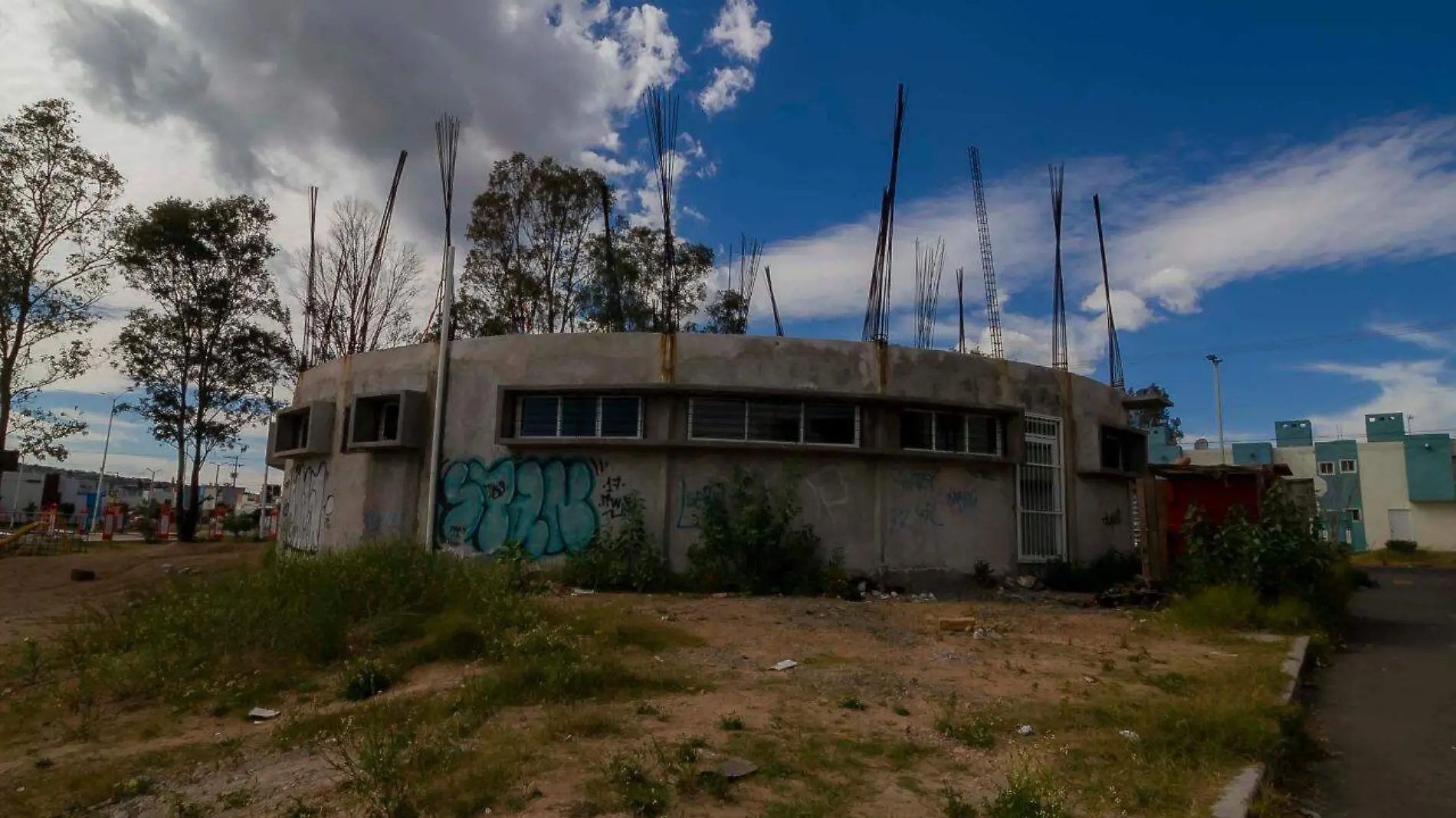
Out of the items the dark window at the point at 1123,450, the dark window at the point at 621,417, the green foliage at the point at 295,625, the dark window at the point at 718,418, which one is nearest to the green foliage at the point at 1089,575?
the dark window at the point at 1123,450

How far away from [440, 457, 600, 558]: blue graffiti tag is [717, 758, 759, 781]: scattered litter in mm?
7356

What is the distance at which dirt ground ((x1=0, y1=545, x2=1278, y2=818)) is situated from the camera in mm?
4184

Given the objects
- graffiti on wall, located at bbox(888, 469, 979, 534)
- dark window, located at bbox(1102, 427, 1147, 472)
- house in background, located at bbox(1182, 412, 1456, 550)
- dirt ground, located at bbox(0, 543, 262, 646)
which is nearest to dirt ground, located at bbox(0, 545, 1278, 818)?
graffiti on wall, located at bbox(888, 469, 979, 534)

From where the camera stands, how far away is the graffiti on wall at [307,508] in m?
13.9

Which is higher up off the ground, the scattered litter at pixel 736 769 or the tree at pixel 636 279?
the tree at pixel 636 279

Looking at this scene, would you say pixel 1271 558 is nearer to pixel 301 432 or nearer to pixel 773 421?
pixel 773 421

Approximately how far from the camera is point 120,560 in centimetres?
1812

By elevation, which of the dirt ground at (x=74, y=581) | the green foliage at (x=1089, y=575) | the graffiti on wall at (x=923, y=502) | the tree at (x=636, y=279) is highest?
the tree at (x=636, y=279)

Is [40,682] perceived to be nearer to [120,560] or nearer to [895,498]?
[895,498]

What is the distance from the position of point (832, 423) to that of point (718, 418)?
1611 mm

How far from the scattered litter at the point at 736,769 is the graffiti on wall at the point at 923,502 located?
7853mm

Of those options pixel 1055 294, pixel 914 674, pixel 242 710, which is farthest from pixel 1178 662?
pixel 1055 294

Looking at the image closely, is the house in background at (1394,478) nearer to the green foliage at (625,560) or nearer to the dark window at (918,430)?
the dark window at (918,430)

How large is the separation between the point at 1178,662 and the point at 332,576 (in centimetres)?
788
